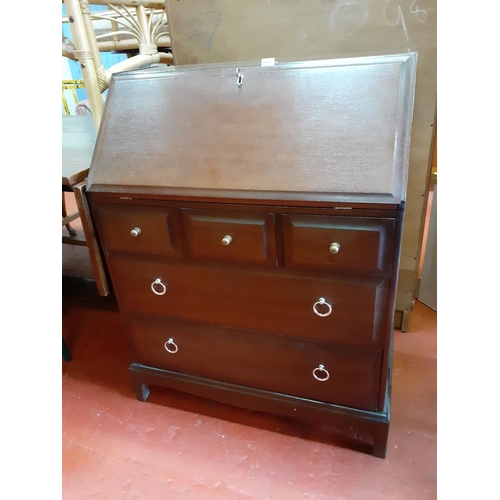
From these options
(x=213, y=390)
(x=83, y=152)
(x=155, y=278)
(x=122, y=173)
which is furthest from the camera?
(x=83, y=152)

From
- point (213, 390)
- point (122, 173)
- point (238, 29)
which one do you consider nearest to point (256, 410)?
point (213, 390)

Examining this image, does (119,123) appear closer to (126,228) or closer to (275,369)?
(126,228)

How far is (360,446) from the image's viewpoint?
4.48 ft

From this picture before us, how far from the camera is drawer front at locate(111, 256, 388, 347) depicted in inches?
42.8

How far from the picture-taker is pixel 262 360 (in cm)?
131

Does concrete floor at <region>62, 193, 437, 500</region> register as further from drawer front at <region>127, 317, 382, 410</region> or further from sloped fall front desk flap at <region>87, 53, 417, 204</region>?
sloped fall front desk flap at <region>87, 53, 417, 204</region>

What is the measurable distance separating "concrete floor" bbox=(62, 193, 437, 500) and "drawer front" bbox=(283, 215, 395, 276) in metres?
0.71

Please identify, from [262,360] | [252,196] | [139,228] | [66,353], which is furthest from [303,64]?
[66,353]

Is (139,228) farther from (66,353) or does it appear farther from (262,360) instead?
(66,353)

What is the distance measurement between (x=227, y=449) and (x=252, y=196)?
914mm

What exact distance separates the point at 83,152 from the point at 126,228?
0.65 m

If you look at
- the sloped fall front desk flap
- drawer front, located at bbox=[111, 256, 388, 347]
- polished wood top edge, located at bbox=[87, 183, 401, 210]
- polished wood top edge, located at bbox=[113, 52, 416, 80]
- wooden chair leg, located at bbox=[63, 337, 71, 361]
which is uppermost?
polished wood top edge, located at bbox=[113, 52, 416, 80]

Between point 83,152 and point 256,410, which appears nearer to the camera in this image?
point 256,410

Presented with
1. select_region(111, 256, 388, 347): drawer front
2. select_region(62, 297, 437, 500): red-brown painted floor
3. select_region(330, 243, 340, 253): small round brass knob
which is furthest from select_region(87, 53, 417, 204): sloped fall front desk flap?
select_region(62, 297, 437, 500): red-brown painted floor
